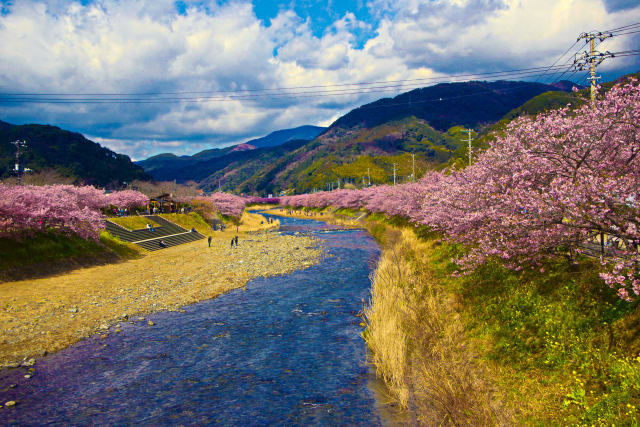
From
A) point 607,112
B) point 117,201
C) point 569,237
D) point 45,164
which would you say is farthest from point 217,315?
point 45,164

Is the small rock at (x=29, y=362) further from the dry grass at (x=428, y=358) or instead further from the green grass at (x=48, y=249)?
the green grass at (x=48, y=249)

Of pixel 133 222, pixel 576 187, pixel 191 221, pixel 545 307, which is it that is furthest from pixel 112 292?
pixel 191 221

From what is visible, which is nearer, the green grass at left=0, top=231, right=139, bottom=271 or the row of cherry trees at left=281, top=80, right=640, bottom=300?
the row of cherry trees at left=281, top=80, right=640, bottom=300

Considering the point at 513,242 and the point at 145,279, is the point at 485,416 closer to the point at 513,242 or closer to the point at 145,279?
the point at 513,242

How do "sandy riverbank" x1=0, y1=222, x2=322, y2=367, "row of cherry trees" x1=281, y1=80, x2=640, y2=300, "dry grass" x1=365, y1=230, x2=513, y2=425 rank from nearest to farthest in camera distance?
1. "dry grass" x1=365, y1=230, x2=513, y2=425
2. "row of cherry trees" x1=281, y1=80, x2=640, y2=300
3. "sandy riverbank" x1=0, y1=222, x2=322, y2=367

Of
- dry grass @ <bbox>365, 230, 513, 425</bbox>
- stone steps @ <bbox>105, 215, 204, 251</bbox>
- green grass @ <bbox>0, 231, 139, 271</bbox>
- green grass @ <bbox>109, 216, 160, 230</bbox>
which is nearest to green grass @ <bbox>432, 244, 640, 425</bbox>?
dry grass @ <bbox>365, 230, 513, 425</bbox>

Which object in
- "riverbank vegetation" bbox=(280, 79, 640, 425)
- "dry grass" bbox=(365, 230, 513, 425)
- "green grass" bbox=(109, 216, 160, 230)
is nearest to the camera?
"riverbank vegetation" bbox=(280, 79, 640, 425)

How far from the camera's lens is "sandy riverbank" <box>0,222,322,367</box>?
21047mm

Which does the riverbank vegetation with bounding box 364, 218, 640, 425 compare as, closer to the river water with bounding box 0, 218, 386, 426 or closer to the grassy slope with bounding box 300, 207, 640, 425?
the grassy slope with bounding box 300, 207, 640, 425

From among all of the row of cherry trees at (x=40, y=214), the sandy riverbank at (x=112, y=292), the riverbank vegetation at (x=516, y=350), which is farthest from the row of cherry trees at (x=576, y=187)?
the row of cherry trees at (x=40, y=214)

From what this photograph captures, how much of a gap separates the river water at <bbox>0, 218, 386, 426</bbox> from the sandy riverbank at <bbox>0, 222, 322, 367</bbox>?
2.08 metres

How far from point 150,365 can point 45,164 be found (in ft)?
703

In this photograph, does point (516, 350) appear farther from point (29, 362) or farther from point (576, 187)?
point (29, 362)

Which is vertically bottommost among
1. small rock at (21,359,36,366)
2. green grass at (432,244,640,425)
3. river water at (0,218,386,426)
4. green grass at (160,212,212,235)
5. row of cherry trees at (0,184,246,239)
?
green grass at (160,212,212,235)
